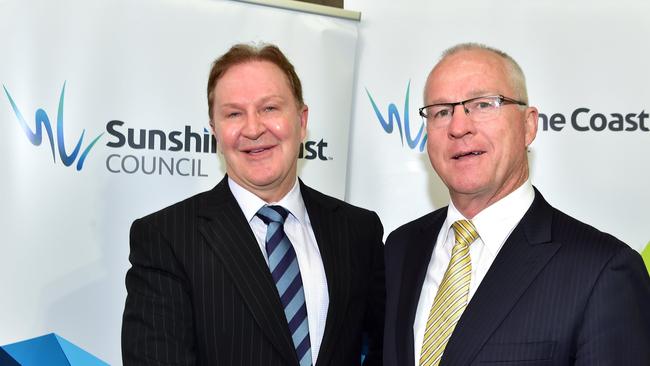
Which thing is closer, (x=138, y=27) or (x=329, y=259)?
(x=329, y=259)

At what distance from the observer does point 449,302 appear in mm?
1883

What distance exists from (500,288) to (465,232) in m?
0.24

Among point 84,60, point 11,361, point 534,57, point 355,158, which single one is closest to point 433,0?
point 534,57

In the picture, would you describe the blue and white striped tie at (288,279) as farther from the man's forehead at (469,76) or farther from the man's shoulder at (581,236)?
the man's shoulder at (581,236)

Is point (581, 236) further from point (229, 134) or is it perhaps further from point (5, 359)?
point (5, 359)

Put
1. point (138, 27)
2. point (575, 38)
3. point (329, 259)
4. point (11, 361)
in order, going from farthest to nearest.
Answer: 1. point (575, 38)
2. point (138, 27)
3. point (11, 361)
4. point (329, 259)

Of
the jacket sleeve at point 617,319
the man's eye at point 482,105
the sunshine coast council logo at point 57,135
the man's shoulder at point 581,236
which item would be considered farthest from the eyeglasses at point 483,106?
the sunshine coast council logo at point 57,135

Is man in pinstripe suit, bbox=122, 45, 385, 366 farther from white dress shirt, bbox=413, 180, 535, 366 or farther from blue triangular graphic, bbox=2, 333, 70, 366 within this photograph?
blue triangular graphic, bbox=2, 333, 70, 366

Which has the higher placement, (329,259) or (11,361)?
(329,259)

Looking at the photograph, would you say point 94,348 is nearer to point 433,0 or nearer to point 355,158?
point 355,158

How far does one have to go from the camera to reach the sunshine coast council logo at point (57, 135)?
289 cm

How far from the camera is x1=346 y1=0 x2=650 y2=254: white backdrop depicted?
334 centimetres

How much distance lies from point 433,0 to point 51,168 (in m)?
2.05

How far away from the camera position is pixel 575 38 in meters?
3.41
